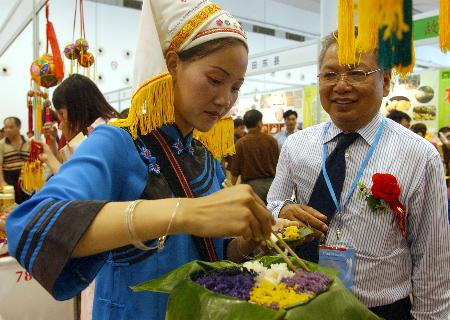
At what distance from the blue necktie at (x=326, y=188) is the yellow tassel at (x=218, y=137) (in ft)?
1.26

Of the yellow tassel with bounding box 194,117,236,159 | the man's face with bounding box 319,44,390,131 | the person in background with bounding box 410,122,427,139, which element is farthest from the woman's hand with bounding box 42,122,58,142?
the person in background with bounding box 410,122,427,139

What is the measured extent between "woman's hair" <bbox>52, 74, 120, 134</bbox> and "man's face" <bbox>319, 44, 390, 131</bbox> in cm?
127

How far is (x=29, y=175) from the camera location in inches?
104

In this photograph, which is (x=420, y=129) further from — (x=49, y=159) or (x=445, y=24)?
(x=445, y=24)

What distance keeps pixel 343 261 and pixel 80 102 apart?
5.12ft

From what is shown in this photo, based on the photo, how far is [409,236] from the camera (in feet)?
4.53

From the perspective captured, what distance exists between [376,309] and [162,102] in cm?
93

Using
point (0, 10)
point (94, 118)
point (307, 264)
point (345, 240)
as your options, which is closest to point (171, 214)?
point (307, 264)

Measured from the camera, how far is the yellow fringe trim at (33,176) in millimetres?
2623

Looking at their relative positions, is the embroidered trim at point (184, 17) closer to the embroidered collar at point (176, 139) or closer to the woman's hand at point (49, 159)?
the embroidered collar at point (176, 139)

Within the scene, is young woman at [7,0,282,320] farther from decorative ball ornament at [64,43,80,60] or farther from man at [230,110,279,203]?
man at [230,110,279,203]

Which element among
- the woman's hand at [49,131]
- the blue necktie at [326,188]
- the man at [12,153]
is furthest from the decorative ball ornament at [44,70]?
the man at [12,153]

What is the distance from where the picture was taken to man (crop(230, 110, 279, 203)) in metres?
4.48

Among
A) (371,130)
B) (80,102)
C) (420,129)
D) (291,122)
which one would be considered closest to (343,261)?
(371,130)
